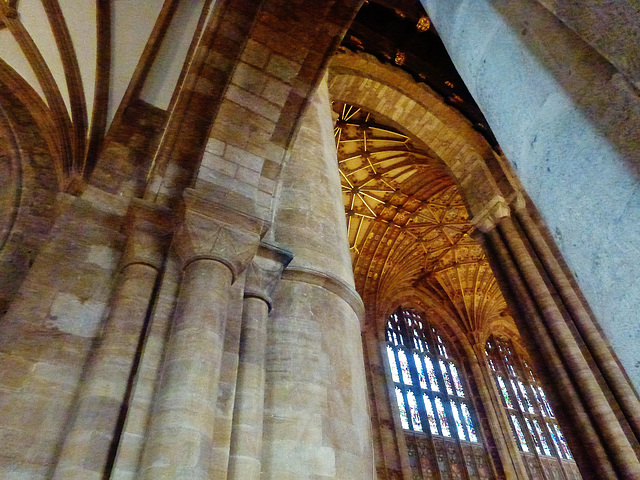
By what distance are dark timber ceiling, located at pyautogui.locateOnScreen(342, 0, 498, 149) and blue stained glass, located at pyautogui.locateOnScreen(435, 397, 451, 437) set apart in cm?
1015

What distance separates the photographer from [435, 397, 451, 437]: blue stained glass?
47.1 ft

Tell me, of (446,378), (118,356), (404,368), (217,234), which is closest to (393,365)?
(404,368)

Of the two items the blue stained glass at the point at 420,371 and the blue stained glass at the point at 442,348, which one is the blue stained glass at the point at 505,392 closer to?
the blue stained glass at the point at 442,348

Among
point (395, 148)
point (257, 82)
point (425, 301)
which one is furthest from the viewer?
point (425, 301)

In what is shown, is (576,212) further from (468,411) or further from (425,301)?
(425,301)

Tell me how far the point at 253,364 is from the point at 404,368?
13.6 metres

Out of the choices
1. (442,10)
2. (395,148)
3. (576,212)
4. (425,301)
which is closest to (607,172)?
(576,212)

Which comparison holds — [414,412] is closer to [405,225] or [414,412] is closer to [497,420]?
[497,420]

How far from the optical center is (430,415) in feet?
47.6

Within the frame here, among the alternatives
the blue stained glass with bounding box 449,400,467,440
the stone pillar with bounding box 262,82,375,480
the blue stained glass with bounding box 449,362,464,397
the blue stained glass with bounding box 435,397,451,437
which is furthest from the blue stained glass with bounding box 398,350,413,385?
the stone pillar with bounding box 262,82,375,480

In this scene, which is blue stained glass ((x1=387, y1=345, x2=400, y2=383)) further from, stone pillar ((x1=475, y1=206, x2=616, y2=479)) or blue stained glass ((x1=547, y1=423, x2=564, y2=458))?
stone pillar ((x1=475, y1=206, x2=616, y2=479))

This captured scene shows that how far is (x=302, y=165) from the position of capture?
14.1 feet

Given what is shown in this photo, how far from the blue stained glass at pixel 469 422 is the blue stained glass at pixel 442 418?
876 mm

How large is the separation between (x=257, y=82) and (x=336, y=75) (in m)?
4.09
